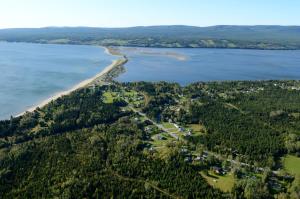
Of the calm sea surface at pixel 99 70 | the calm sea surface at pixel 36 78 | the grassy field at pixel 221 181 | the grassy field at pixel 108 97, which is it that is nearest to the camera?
the grassy field at pixel 221 181

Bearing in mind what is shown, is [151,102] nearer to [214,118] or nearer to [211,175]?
[214,118]

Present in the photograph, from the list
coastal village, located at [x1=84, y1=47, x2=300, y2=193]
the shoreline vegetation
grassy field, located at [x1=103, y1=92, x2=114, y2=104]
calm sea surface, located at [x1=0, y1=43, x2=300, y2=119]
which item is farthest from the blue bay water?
coastal village, located at [x1=84, y1=47, x2=300, y2=193]

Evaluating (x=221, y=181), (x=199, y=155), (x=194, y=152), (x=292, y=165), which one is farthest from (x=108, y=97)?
(x=292, y=165)

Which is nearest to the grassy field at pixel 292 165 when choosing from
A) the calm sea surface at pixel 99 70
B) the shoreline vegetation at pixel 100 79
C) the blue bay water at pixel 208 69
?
the shoreline vegetation at pixel 100 79

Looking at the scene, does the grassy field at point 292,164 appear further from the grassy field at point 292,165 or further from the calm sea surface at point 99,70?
the calm sea surface at point 99,70

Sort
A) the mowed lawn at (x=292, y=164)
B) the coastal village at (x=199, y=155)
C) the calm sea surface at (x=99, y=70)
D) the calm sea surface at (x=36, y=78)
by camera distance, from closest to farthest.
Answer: the coastal village at (x=199, y=155) < the mowed lawn at (x=292, y=164) < the calm sea surface at (x=36, y=78) < the calm sea surface at (x=99, y=70)
